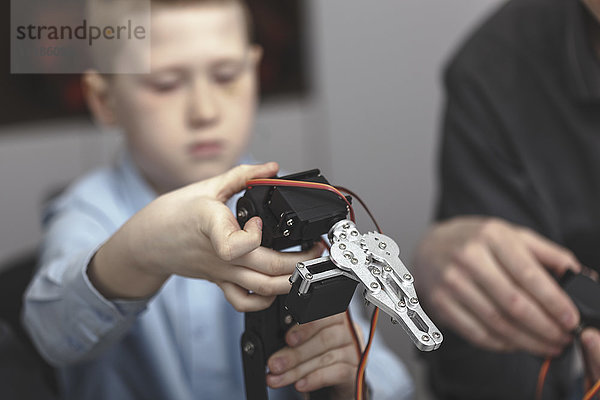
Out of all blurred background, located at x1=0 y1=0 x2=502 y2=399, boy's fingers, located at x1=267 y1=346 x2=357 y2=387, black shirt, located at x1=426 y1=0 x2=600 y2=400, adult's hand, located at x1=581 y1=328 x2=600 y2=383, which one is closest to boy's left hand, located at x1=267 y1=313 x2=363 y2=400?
boy's fingers, located at x1=267 y1=346 x2=357 y2=387

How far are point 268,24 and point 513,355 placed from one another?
1.03 m

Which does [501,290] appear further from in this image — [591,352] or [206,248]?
[206,248]

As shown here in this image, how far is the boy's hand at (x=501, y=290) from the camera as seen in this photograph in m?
0.57

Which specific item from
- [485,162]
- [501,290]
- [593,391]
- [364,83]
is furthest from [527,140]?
[364,83]

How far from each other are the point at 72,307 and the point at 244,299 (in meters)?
0.18

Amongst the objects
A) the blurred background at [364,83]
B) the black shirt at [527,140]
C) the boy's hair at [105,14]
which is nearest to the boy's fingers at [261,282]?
the boy's hair at [105,14]

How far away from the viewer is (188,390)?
602 millimetres

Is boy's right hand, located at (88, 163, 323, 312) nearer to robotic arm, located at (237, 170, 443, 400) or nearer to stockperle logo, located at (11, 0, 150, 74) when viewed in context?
robotic arm, located at (237, 170, 443, 400)

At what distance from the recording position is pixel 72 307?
0.49m

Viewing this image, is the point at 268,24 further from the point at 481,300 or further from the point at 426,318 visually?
the point at 426,318

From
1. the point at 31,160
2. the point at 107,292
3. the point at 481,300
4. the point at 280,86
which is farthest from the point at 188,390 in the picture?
the point at 280,86

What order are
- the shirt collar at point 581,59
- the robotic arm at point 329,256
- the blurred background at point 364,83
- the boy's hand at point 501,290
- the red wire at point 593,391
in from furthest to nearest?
the blurred background at point 364,83, the shirt collar at point 581,59, the boy's hand at point 501,290, the red wire at point 593,391, the robotic arm at point 329,256

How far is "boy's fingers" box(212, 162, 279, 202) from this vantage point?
1.30 feet

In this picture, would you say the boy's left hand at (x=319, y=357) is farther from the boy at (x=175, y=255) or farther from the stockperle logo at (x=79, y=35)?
the stockperle logo at (x=79, y=35)
